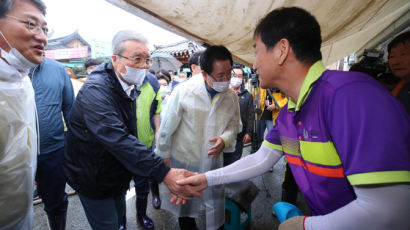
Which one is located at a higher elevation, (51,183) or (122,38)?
(122,38)

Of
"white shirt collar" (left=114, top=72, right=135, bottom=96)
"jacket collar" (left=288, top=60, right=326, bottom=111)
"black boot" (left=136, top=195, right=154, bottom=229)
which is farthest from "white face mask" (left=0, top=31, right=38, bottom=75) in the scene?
"black boot" (left=136, top=195, right=154, bottom=229)

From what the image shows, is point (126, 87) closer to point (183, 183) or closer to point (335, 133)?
point (183, 183)

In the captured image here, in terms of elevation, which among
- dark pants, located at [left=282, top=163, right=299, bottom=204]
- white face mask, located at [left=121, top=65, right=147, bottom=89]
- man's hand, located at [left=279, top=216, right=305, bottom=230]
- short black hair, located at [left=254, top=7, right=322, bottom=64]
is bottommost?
dark pants, located at [left=282, top=163, right=299, bottom=204]

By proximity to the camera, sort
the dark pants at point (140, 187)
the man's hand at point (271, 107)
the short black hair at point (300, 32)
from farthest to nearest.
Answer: the man's hand at point (271, 107), the dark pants at point (140, 187), the short black hair at point (300, 32)

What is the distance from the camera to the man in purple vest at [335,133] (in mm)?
650

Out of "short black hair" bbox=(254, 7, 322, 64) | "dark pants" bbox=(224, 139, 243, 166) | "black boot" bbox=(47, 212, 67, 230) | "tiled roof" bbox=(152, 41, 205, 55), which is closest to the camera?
"short black hair" bbox=(254, 7, 322, 64)

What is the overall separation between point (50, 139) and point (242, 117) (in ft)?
10.1

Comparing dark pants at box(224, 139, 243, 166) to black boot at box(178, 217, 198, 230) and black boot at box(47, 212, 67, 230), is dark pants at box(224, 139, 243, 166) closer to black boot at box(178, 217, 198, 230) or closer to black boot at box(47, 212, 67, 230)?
black boot at box(178, 217, 198, 230)

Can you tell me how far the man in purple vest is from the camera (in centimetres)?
65

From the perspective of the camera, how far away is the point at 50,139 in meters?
2.25

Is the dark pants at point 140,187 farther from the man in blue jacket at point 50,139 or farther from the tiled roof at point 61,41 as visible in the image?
the tiled roof at point 61,41

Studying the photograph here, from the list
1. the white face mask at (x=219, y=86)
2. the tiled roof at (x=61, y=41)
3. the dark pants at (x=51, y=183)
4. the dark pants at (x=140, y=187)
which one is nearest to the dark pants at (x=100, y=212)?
the dark pants at (x=51, y=183)

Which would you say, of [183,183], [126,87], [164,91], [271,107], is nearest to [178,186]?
[183,183]

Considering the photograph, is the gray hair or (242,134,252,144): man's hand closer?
the gray hair
